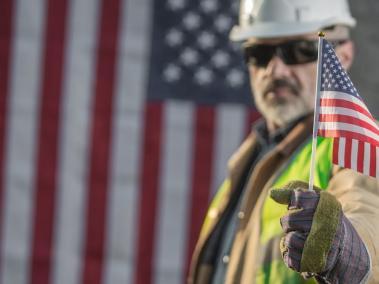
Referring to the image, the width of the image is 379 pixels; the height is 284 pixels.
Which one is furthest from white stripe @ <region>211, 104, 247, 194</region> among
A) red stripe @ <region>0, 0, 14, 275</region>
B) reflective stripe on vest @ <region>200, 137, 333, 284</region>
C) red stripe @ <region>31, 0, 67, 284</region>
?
reflective stripe on vest @ <region>200, 137, 333, 284</region>

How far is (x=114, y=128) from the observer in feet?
20.0

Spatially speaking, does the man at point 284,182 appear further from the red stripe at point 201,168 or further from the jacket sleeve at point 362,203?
the red stripe at point 201,168

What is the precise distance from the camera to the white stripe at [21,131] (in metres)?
6.10

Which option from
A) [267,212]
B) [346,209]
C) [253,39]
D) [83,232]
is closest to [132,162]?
[83,232]

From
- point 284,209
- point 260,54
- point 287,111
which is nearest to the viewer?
point 284,209

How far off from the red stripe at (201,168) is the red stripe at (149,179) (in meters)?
0.16

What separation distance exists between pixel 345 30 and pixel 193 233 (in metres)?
2.15

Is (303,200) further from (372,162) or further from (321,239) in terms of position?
(372,162)

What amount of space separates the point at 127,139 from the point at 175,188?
0.30 metres

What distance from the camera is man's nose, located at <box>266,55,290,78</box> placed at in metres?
3.92

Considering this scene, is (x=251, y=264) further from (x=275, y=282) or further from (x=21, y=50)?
(x=21, y=50)

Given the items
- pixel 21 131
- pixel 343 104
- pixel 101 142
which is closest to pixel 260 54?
pixel 343 104

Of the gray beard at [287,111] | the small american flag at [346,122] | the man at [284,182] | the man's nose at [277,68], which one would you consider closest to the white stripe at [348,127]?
the small american flag at [346,122]

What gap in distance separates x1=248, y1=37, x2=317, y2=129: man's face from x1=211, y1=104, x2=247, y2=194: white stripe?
2068mm
